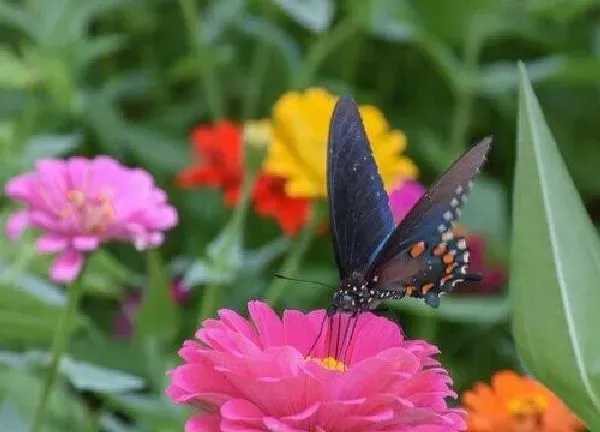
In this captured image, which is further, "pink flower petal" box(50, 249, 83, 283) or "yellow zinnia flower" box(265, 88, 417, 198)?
"yellow zinnia flower" box(265, 88, 417, 198)

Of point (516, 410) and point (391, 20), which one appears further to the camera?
point (391, 20)

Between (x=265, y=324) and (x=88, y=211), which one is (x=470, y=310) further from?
(x=265, y=324)

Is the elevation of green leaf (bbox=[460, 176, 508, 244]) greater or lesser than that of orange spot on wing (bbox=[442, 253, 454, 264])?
greater

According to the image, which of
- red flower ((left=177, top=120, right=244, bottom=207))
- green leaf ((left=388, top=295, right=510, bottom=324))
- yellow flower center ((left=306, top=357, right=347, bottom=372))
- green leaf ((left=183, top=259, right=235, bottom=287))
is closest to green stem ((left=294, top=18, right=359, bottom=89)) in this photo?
red flower ((left=177, top=120, right=244, bottom=207))

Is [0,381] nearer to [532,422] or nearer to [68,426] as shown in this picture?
[68,426]

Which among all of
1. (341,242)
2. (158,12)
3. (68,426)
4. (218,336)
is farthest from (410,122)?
(218,336)

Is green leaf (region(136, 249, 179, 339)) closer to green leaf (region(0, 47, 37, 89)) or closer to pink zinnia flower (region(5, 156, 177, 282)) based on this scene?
pink zinnia flower (region(5, 156, 177, 282))

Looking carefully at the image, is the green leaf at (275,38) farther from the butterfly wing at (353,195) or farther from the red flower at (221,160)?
the butterfly wing at (353,195)

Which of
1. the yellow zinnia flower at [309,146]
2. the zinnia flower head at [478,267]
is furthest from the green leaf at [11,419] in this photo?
the zinnia flower head at [478,267]

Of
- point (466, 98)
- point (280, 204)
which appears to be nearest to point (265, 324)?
point (280, 204)
